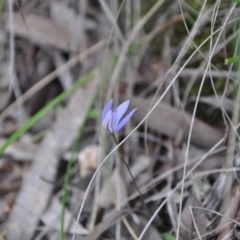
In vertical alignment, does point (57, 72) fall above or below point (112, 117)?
below

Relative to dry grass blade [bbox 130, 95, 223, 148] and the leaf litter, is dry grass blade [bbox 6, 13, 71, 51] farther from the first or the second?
dry grass blade [bbox 130, 95, 223, 148]

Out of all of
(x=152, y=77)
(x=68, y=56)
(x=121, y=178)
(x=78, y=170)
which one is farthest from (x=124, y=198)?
(x=68, y=56)

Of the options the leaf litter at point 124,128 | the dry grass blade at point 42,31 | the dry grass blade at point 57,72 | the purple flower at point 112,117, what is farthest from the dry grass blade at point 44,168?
the purple flower at point 112,117

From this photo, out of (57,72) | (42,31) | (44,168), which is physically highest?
(42,31)

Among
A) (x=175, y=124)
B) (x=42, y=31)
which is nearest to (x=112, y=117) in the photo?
(x=175, y=124)

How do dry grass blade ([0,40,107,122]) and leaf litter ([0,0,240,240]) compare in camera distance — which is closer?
leaf litter ([0,0,240,240])

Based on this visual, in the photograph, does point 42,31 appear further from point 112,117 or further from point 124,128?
point 112,117

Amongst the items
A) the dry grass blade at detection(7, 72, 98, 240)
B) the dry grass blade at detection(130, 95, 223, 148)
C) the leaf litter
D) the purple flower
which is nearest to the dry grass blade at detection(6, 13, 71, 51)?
the leaf litter

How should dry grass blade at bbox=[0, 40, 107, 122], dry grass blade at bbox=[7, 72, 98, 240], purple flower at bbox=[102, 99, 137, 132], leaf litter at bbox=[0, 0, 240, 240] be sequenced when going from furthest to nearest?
1. dry grass blade at bbox=[0, 40, 107, 122]
2. dry grass blade at bbox=[7, 72, 98, 240]
3. leaf litter at bbox=[0, 0, 240, 240]
4. purple flower at bbox=[102, 99, 137, 132]
